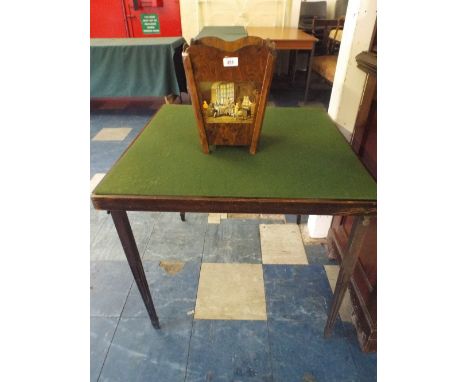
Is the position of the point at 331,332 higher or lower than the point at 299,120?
lower

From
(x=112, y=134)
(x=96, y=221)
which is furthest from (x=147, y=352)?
(x=112, y=134)

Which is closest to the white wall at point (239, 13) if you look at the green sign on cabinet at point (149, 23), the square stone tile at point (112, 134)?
the green sign on cabinet at point (149, 23)

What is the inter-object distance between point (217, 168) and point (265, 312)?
738mm

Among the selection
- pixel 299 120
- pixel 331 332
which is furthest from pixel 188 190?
pixel 331 332

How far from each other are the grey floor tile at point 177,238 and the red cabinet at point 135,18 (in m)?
3.96

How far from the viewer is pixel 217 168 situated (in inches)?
30.6

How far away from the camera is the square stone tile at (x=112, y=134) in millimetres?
2660

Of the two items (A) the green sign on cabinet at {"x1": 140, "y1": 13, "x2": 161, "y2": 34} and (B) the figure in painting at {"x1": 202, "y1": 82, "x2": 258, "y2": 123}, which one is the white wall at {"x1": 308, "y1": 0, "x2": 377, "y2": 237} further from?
(A) the green sign on cabinet at {"x1": 140, "y1": 13, "x2": 161, "y2": 34}

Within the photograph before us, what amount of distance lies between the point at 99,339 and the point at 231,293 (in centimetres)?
56

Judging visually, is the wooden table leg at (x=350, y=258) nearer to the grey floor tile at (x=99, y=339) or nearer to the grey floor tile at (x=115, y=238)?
the grey floor tile at (x=99, y=339)

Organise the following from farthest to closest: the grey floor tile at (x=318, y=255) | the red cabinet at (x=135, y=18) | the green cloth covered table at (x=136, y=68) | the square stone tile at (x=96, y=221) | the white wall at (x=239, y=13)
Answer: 1. the red cabinet at (x=135, y=18)
2. the white wall at (x=239, y=13)
3. the green cloth covered table at (x=136, y=68)
4. the square stone tile at (x=96, y=221)
5. the grey floor tile at (x=318, y=255)

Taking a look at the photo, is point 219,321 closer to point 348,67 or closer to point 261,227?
point 261,227

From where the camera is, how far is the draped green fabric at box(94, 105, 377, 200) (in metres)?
0.69

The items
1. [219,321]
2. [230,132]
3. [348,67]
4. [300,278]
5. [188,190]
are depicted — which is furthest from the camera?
[300,278]
